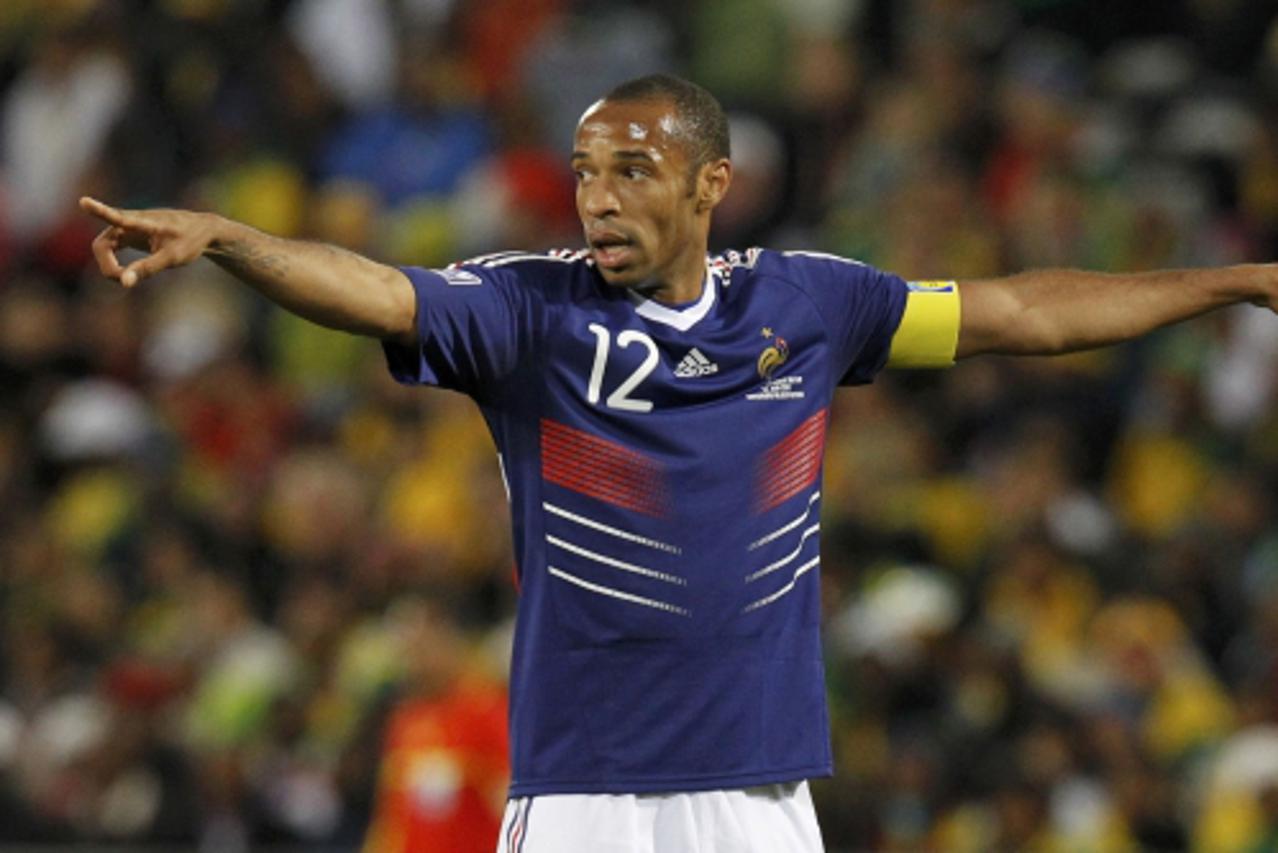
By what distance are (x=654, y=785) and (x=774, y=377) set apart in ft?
2.65

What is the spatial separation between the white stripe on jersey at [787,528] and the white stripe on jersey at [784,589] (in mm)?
84

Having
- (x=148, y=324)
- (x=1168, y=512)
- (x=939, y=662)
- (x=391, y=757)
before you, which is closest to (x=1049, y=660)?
(x=939, y=662)

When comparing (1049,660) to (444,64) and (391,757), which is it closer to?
(391,757)

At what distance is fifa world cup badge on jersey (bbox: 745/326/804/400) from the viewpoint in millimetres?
4578

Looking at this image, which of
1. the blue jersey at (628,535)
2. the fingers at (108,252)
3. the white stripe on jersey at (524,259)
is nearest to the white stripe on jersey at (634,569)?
the blue jersey at (628,535)

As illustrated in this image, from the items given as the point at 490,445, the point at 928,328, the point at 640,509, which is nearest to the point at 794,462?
the point at 640,509

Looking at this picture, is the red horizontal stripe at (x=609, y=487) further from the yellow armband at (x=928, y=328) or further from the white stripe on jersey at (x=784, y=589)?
the yellow armband at (x=928, y=328)

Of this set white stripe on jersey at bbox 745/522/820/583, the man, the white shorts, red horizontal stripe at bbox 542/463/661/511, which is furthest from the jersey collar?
the white shorts

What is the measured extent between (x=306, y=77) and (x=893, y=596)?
5383 millimetres

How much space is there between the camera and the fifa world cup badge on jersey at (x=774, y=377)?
15.0 ft

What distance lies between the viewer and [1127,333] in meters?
4.95

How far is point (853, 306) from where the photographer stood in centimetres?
480

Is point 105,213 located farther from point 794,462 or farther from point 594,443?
point 794,462

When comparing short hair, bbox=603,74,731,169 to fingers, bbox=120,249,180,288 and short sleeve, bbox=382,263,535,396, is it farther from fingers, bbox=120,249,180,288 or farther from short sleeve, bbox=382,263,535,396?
fingers, bbox=120,249,180,288
